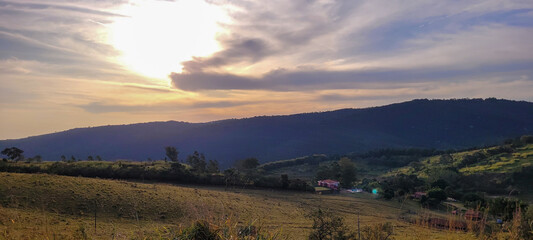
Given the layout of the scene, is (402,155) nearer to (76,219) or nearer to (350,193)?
(350,193)

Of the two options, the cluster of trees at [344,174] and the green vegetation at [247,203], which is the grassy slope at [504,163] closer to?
the green vegetation at [247,203]

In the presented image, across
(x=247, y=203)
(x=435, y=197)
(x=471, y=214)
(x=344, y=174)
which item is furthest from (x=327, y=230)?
(x=344, y=174)

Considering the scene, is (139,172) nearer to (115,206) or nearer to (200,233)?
(115,206)

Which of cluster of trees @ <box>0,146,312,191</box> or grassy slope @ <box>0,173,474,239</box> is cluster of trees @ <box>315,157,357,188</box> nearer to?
cluster of trees @ <box>0,146,312,191</box>

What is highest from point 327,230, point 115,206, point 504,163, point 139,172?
point 327,230

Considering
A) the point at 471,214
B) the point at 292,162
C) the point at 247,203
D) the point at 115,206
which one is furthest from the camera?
the point at 292,162

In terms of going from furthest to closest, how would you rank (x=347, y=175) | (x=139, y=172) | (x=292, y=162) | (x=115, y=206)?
(x=292, y=162) < (x=347, y=175) < (x=139, y=172) < (x=115, y=206)

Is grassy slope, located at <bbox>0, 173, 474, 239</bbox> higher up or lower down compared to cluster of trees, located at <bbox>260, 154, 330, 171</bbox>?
higher up

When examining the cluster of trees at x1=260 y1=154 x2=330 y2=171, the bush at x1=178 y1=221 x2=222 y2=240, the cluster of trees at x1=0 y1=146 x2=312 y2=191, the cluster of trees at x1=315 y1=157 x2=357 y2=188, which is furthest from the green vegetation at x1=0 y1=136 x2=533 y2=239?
the cluster of trees at x1=260 y1=154 x2=330 y2=171

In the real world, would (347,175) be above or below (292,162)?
above

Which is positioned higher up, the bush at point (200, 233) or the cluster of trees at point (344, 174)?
the bush at point (200, 233)

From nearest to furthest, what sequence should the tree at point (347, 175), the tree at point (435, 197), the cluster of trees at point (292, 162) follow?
1. the tree at point (435, 197)
2. the tree at point (347, 175)
3. the cluster of trees at point (292, 162)

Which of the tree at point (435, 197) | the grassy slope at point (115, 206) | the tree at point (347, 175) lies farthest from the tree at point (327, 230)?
the tree at point (347, 175)

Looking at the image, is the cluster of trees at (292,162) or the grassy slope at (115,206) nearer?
the grassy slope at (115,206)
